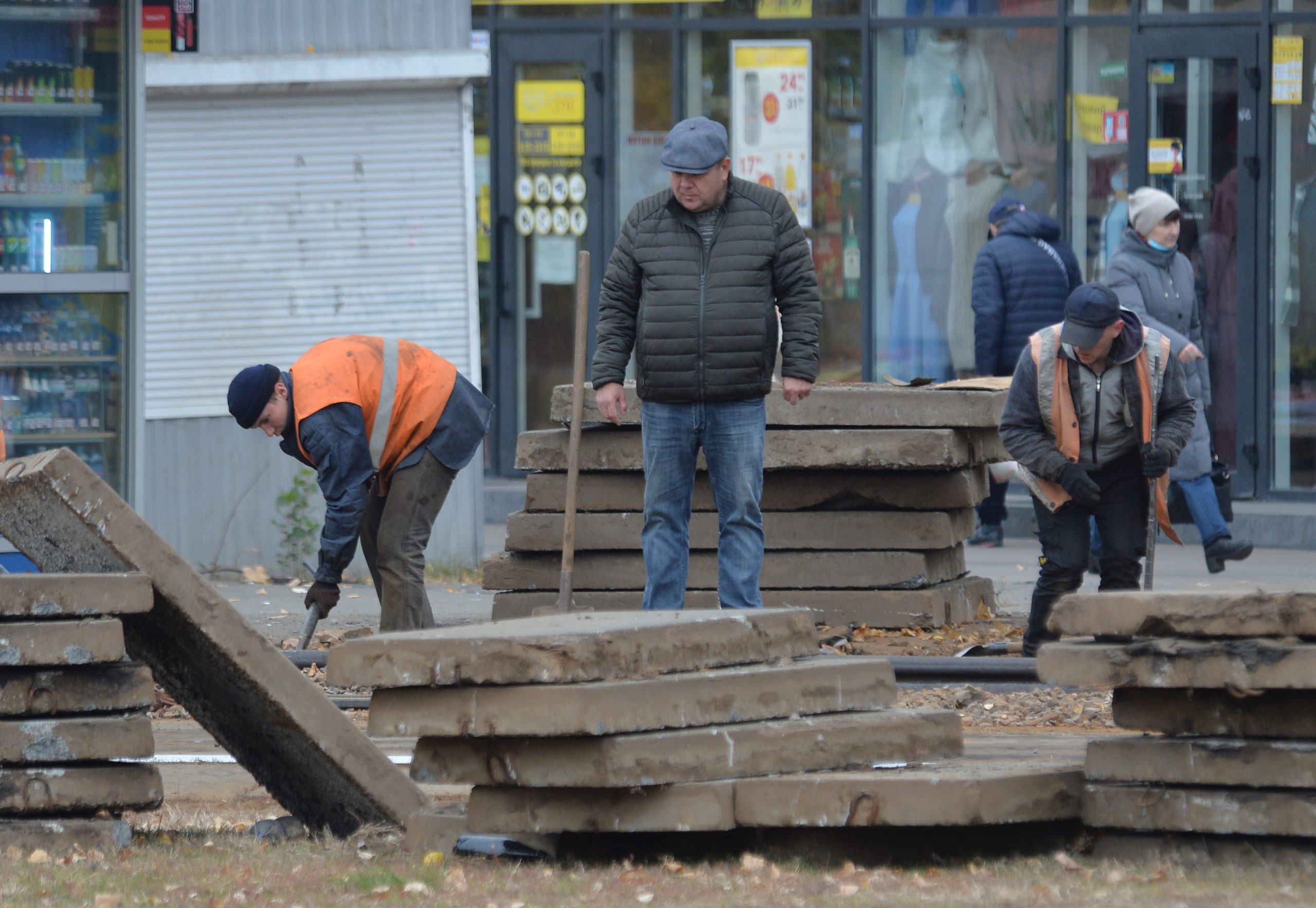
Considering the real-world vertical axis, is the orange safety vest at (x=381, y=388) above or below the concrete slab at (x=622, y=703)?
above

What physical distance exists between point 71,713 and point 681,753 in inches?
69.2

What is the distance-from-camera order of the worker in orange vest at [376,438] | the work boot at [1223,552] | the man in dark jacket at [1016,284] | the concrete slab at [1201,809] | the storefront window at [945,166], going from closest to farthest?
the concrete slab at [1201,809] → the worker in orange vest at [376,438] → the work boot at [1223,552] → the man in dark jacket at [1016,284] → the storefront window at [945,166]

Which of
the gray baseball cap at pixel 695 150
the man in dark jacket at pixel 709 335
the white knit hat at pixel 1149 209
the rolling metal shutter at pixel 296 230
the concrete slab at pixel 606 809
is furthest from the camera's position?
the rolling metal shutter at pixel 296 230

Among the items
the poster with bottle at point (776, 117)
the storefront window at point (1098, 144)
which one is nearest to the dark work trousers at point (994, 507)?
the storefront window at point (1098, 144)

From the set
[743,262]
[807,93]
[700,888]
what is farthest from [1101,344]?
[807,93]

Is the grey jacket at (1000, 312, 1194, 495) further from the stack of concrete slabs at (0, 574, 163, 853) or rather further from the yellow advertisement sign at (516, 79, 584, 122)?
the yellow advertisement sign at (516, 79, 584, 122)

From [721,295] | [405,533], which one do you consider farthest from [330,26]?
[721,295]

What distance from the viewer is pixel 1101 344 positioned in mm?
7441

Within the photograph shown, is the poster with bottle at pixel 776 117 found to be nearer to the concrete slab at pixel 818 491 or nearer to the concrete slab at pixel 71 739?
the concrete slab at pixel 818 491

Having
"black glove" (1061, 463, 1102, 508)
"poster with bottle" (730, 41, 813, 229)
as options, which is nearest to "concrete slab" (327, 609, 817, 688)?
"black glove" (1061, 463, 1102, 508)

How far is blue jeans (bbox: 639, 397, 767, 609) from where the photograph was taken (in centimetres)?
734

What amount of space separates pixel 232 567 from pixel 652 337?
15.9 ft

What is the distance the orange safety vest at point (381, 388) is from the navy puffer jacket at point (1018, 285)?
4472mm

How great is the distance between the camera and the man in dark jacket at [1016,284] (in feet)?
37.9
